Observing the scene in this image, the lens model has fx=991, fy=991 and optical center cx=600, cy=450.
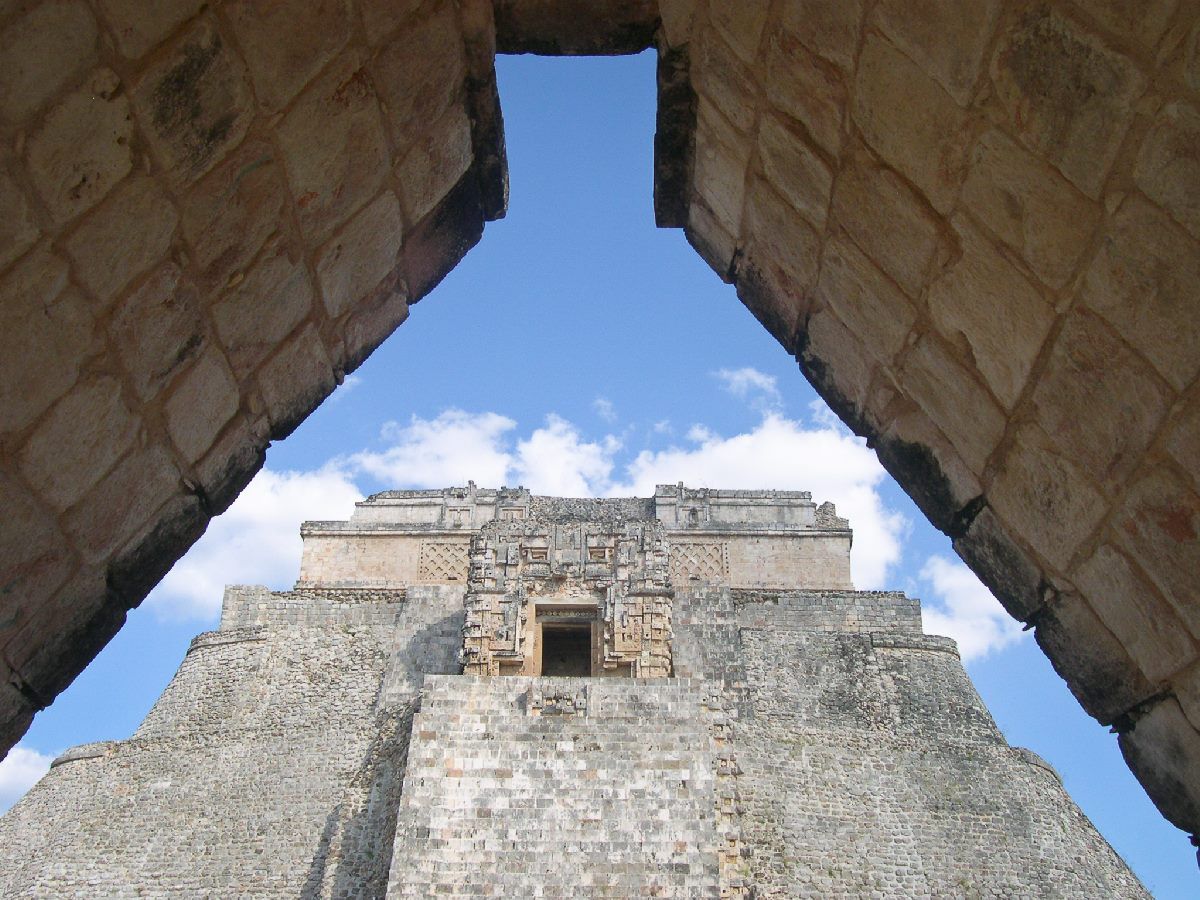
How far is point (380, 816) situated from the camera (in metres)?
17.2

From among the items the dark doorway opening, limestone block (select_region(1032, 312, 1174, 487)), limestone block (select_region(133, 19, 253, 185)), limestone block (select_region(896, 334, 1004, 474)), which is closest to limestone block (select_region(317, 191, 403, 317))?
limestone block (select_region(133, 19, 253, 185))

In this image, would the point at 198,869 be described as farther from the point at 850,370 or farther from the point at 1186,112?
the point at 1186,112

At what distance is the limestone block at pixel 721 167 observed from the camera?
2.79 m

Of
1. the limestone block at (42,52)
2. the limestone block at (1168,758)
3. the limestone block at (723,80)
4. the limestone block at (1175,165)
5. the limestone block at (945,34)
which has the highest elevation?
the limestone block at (723,80)

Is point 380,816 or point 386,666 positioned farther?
point 386,666

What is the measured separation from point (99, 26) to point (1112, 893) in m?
20.2

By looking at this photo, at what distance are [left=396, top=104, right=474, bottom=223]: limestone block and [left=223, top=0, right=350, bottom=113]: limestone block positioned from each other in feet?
1.54

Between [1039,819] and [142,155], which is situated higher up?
[1039,819]

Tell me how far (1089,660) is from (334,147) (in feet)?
7.34

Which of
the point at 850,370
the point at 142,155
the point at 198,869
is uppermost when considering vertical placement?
the point at 198,869

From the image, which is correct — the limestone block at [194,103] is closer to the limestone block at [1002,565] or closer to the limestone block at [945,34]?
the limestone block at [945,34]

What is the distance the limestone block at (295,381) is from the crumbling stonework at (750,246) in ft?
0.04

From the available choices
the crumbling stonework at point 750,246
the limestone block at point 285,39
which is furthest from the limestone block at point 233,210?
the limestone block at point 285,39

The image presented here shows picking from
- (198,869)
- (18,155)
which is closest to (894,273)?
(18,155)
